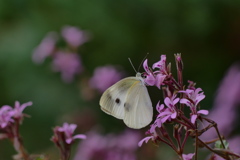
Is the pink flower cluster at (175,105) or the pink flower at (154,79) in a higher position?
the pink flower at (154,79)

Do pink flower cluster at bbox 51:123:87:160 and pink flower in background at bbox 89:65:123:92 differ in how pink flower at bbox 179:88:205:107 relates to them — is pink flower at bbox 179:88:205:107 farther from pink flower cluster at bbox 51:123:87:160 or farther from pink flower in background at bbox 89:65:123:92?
pink flower in background at bbox 89:65:123:92

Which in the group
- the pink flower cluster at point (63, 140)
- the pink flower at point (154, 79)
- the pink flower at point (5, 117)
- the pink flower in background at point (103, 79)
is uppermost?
the pink flower at point (154, 79)

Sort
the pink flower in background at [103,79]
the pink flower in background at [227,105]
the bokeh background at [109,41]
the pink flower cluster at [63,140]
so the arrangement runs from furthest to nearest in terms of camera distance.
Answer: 1. the bokeh background at [109,41]
2. the pink flower in background at [103,79]
3. the pink flower in background at [227,105]
4. the pink flower cluster at [63,140]

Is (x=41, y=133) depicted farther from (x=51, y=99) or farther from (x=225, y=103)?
(x=225, y=103)

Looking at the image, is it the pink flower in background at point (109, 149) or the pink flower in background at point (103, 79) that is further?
the pink flower in background at point (103, 79)

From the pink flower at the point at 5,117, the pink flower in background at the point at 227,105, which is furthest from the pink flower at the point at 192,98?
the pink flower in background at the point at 227,105

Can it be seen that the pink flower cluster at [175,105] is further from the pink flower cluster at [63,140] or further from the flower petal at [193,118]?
the pink flower cluster at [63,140]
